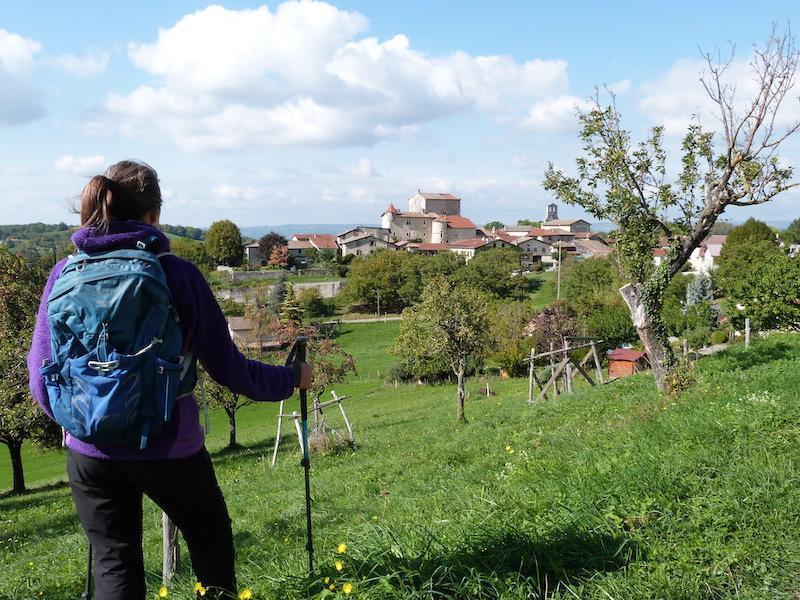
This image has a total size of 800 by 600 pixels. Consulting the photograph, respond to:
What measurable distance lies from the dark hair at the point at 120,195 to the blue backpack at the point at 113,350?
10.4 inches

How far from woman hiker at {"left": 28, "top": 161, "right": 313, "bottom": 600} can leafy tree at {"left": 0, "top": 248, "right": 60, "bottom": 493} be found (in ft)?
57.5

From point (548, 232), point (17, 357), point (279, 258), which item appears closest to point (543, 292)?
point (279, 258)

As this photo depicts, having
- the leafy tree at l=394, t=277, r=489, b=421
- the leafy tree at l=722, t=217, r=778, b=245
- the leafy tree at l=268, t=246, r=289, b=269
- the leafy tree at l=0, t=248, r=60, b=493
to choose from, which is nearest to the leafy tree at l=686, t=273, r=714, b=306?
→ the leafy tree at l=722, t=217, r=778, b=245

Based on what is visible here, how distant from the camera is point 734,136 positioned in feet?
41.7

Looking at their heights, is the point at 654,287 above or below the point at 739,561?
above

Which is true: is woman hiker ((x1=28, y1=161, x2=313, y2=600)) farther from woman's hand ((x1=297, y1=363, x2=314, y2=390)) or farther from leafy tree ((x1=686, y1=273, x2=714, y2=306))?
leafy tree ((x1=686, y1=273, x2=714, y2=306))

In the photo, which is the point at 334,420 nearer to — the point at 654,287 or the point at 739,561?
the point at 654,287

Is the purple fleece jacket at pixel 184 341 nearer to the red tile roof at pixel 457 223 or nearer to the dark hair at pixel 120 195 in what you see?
the dark hair at pixel 120 195

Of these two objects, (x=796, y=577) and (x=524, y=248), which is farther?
(x=524, y=248)

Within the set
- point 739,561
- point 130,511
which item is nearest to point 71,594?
point 130,511

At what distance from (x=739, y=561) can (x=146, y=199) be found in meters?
3.95

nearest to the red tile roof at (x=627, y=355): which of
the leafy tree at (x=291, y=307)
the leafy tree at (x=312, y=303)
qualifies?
the leafy tree at (x=291, y=307)

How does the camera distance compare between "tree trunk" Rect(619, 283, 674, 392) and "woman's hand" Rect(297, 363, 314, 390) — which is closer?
"woman's hand" Rect(297, 363, 314, 390)

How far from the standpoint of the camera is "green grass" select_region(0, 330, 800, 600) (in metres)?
3.48
